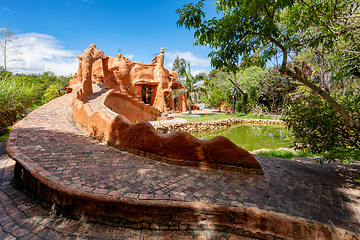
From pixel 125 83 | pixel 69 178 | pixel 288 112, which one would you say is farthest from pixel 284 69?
pixel 125 83

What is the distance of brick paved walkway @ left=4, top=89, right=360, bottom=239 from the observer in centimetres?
282

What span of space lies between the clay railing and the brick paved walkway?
0.21 meters

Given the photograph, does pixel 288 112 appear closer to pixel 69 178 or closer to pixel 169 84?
pixel 69 178

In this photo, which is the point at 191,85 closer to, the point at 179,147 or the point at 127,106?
the point at 127,106

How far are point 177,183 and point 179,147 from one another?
42.5 inches

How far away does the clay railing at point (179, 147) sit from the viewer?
13.6 feet

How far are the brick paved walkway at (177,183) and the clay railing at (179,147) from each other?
208mm

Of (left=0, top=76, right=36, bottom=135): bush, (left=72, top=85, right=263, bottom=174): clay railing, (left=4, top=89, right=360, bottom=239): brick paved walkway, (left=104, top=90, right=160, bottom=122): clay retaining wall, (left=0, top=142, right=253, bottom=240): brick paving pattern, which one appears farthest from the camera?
(left=104, top=90, right=160, bottom=122): clay retaining wall

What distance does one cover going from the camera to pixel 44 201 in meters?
3.30

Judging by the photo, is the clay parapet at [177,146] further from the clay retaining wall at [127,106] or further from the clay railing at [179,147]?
the clay retaining wall at [127,106]

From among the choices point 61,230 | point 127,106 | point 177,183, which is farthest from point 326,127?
point 127,106

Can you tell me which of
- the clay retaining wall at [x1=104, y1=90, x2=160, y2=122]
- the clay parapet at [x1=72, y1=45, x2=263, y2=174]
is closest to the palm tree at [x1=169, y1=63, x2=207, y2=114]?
the clay retaining wall at [x1=104, y1=90, x2=160, y2=122]

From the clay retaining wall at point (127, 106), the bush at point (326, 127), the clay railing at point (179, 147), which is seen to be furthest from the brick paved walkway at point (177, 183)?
the clay retaining wall at point (127, 106)

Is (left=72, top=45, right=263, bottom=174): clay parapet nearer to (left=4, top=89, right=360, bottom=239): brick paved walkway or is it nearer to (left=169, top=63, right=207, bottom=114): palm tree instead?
(left=4, top=89, right=360, bottom=239): brick paved walkway
